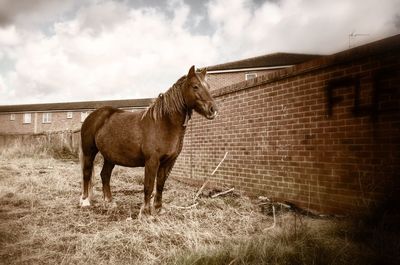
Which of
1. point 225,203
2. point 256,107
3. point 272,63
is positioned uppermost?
point 272,63

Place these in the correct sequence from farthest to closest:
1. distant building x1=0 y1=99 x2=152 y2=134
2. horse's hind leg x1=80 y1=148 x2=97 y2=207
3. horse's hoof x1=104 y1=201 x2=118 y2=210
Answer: distant building x1=0 y1=99 x2=152 y2=134
horse's hind leg x1=80 y1=148 x2=97 y2=207
horse's hoof x1=104 y1=201 x2=118 y2=210

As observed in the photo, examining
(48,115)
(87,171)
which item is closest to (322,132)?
(87,171)

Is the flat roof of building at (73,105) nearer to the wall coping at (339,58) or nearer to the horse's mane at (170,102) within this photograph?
the wall coping at (339,58)

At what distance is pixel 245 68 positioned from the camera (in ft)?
86.5

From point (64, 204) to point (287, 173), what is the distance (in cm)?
389

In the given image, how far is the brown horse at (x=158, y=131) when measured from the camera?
4238 mm

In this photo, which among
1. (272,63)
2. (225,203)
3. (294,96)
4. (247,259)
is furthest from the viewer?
(272,63)

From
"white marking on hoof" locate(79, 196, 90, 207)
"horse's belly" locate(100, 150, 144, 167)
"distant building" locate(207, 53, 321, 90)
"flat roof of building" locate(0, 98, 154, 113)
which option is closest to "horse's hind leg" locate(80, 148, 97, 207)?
"white marking on hoof" locate(79, 196, 90, 207)

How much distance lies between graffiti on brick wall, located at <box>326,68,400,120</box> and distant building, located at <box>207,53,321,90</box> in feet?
72.4

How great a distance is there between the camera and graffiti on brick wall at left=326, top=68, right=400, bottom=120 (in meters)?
3.61

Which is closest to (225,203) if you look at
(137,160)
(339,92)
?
(137,160)

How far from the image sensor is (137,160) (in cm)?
462

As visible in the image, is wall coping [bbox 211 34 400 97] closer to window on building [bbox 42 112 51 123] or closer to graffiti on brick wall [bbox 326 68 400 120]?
graffiti on brick wall [bbox 326 68 400 120]

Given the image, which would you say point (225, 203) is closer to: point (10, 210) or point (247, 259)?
point (247, 259)
